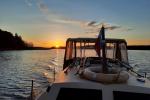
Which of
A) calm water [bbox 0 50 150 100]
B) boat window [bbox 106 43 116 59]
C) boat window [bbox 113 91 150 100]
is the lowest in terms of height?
calm water [bbox 0 50 150 100]

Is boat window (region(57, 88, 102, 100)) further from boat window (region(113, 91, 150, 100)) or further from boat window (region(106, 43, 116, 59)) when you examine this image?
boat window (region(106, 43, 116, 59))

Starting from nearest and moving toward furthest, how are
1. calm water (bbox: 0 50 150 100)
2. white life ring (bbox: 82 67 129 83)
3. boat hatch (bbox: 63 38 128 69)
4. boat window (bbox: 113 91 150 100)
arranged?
boat window (bbox: 113 91 150 100), white life ring (bbox: 82 67 129 83), boat hatch (bbox: 63 38 128 69), calm water (bbox: 0 50 150 100)

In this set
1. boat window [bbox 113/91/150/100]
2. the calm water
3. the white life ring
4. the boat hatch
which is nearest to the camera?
boat window [bbox 113/91/150/100]

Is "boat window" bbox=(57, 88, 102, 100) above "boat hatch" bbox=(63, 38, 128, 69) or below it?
below

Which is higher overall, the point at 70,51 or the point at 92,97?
the point at 70,51

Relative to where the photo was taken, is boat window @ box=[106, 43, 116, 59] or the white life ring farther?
boat window @ box=[106, 43, 116, 59]

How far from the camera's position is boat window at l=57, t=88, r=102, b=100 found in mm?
5718

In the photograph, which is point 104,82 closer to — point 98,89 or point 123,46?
point 98,89

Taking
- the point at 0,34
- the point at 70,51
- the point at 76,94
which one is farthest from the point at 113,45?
the point at 0,34

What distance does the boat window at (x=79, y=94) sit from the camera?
5718mm

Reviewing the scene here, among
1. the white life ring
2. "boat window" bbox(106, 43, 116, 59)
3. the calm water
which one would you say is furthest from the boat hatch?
the white life ring

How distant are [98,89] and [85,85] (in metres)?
0.31

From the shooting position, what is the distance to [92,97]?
5.73 meters

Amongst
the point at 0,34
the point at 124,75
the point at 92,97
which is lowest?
the point at 92,97
